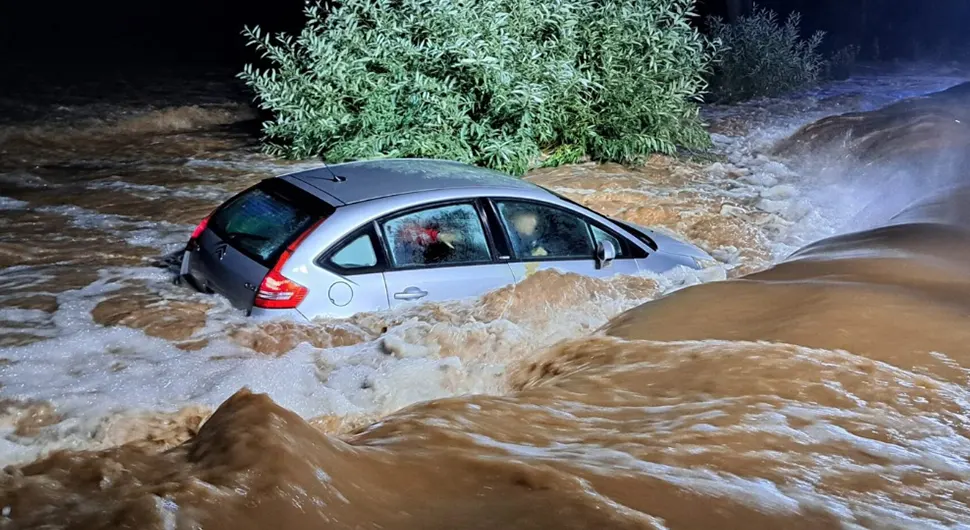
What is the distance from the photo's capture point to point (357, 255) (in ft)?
19.0

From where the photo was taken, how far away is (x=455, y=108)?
1134 cm

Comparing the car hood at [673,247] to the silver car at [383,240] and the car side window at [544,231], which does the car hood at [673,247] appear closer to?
the silver car at [383,240]

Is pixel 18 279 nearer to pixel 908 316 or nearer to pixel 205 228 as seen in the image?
pixel 205 228

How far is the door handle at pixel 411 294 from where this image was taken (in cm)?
582

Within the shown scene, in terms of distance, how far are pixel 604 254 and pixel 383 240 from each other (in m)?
1.70

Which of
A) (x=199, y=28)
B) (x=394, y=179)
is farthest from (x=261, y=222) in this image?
(x=199, y=28)

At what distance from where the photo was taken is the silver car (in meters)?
5.65

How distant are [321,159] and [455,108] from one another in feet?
7.05

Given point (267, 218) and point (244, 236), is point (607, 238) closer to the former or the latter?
point (267, 218)

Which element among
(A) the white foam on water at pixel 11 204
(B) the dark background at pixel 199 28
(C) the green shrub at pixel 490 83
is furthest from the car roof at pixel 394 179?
(B) the dark background at pixel 199 28

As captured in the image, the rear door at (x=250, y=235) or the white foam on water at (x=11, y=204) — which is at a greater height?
the rear door at (x=250, y=235)

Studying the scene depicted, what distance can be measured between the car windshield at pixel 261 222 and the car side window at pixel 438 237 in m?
0.55

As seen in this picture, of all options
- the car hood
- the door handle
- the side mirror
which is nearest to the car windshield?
the door handle

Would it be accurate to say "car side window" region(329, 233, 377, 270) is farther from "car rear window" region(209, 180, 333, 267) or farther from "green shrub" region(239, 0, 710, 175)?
"green shrub" region(239, 0, 710, 175)
